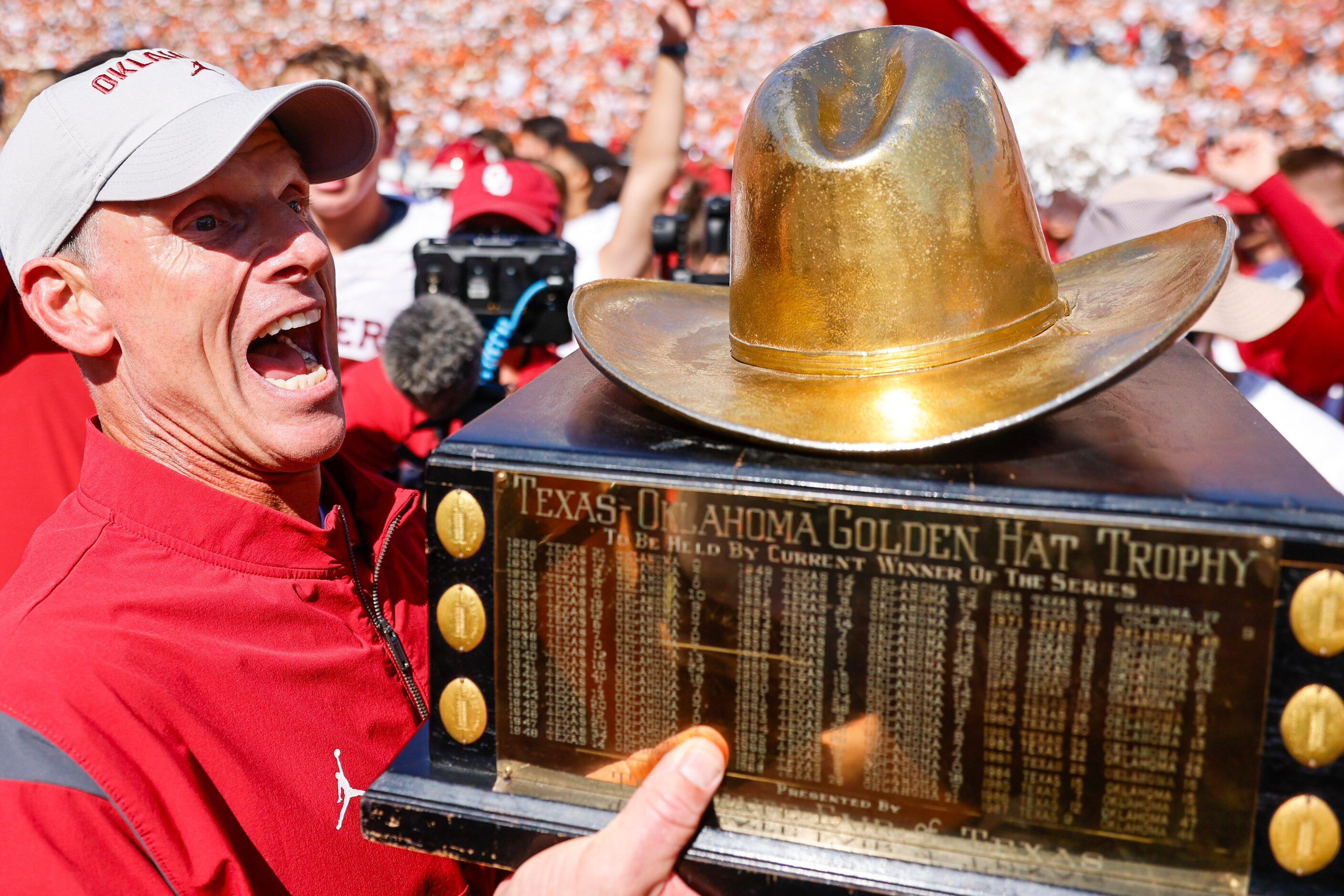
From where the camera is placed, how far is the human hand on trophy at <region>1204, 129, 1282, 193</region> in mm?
3707

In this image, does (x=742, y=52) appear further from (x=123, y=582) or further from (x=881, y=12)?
(x=123, y=582)

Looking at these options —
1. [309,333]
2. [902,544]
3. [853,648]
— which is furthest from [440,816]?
[309,333]

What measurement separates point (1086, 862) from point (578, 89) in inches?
536

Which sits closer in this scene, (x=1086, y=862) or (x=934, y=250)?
(x=1086, y=862)

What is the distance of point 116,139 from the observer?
1301 mm

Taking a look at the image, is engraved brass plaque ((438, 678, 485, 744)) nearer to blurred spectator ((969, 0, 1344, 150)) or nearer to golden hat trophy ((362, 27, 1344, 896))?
golden hat trophy ((362, 27, 1344, 896))

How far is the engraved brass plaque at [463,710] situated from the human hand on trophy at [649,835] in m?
0.20

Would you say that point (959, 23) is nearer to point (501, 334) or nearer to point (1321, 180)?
point (1321, 180)

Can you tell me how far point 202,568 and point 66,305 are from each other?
15.8 inches

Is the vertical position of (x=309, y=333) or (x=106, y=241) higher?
(x=106, y=241)

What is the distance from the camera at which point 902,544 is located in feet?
3.55

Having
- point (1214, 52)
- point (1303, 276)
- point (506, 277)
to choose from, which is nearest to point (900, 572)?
point (506, 277)

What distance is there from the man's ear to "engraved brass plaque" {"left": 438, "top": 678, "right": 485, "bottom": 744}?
664mm

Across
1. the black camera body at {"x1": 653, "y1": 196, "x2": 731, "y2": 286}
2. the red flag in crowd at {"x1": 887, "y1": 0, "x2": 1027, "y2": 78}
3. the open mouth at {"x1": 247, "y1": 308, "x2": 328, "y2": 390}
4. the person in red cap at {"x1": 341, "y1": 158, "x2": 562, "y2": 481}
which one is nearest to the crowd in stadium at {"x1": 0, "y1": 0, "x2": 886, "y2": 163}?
the red flag in crowd at {"x1": 887, "y1": 0, "x2": 1027, "y2": 78}
